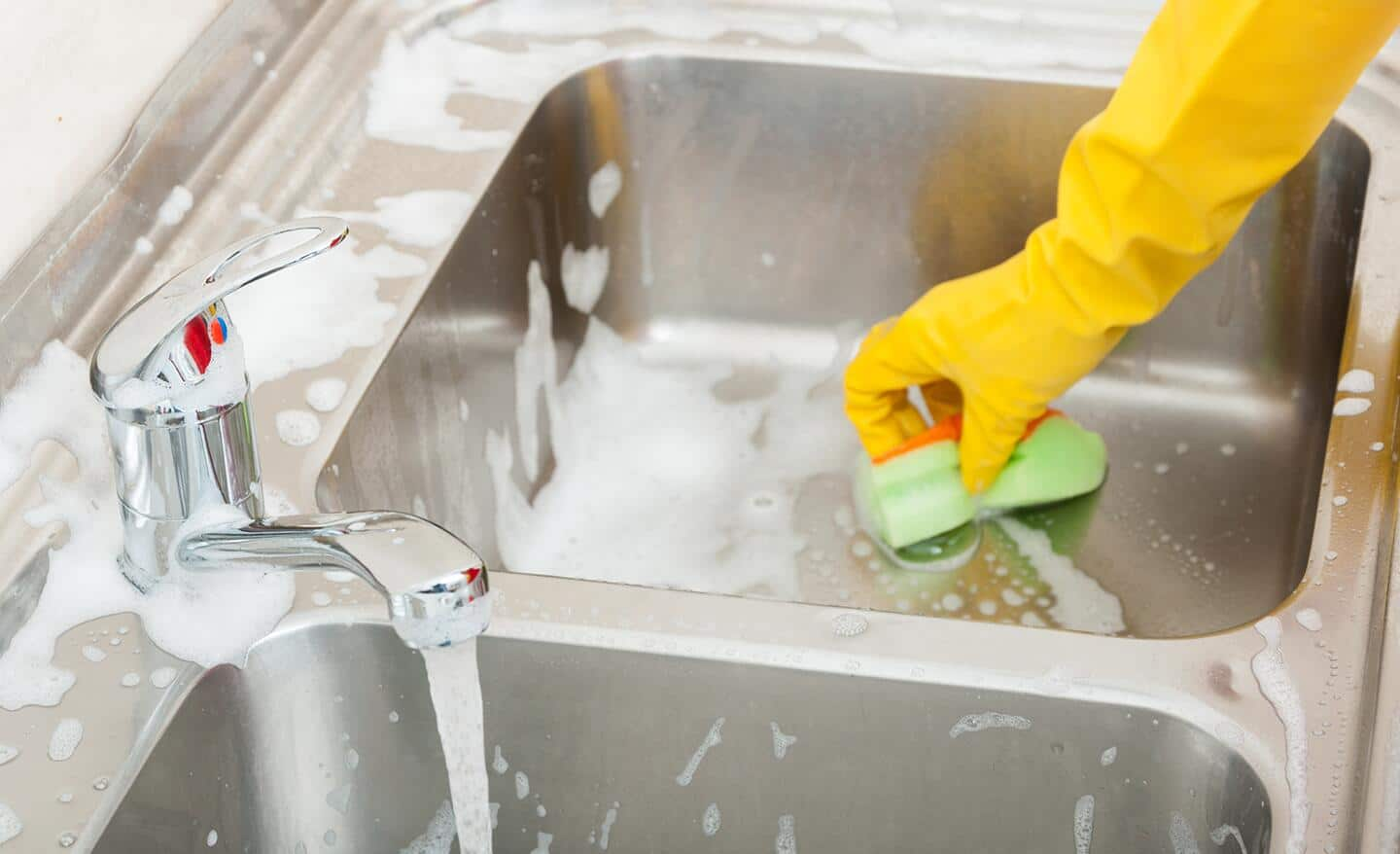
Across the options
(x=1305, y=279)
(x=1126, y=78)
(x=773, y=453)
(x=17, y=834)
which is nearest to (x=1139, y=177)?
(x=1126, y=78)

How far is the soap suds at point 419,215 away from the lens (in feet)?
3.05

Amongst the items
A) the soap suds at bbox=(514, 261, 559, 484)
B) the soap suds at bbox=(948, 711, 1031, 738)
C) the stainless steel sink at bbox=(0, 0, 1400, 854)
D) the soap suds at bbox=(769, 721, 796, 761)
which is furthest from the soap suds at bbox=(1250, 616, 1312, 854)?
the soap suds at bbox=(514, 261, 559, 484)

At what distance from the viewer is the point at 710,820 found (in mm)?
723

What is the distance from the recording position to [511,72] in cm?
110

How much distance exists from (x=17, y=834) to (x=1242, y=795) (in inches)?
20.4

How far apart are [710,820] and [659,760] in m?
0.04

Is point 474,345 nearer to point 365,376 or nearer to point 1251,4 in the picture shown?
point 365,376

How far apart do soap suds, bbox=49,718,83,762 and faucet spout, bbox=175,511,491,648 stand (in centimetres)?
12

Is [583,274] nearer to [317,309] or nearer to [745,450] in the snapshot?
[745,450]

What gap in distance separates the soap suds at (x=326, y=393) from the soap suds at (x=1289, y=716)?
487 mm

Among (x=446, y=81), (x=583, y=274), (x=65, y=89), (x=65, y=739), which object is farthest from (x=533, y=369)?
(x=65, y=739)

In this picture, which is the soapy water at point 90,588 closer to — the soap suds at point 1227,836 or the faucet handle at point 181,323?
the faucet handle at point 181,323

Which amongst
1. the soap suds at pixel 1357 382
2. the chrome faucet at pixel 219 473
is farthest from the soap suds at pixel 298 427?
the soap suds at pixel 1357 382

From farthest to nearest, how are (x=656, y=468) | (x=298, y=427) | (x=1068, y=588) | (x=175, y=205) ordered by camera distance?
(x=656, y=468) → (x=1068, y=588) → (x=175, y=205) → (x=298, y=427)
